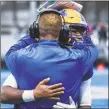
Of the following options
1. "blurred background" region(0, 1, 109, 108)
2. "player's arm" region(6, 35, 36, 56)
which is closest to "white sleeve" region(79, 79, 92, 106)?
"player's arm" region(6, 35, 36, 56)

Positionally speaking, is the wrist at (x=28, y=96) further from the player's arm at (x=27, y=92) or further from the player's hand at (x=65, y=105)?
the player's hand at (x=65, y=105)

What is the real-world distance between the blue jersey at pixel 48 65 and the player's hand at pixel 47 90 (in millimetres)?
32

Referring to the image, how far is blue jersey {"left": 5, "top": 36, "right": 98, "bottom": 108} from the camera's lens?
254 cm

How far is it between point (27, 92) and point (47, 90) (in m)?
0.11

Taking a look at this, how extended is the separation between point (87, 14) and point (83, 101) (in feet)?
61.1

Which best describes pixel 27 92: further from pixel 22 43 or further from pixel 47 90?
pixel 22 43

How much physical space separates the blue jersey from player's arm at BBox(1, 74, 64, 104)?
0.10 ft

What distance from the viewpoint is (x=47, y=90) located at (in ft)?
8.22

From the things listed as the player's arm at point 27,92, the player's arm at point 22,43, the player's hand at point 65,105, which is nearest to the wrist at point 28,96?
the player's arm at point 27,92

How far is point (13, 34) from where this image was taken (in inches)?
739

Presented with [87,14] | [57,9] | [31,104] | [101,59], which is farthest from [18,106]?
[87,14]

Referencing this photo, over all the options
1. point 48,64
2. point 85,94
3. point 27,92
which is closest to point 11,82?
point 27,92

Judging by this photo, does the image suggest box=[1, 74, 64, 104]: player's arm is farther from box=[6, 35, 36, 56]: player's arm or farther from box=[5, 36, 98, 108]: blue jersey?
box=[6, 35, 36, 56]: player's arm

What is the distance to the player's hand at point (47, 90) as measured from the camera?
98.4 inches
